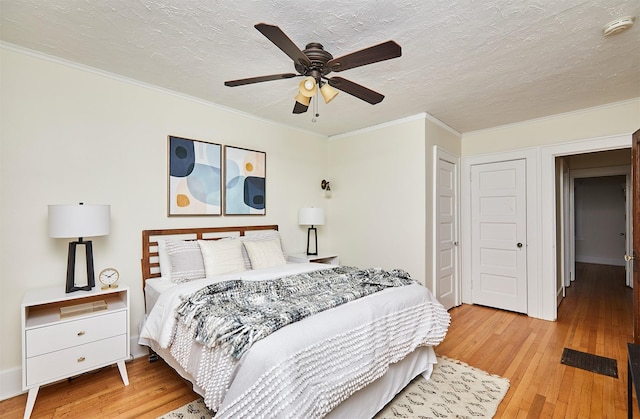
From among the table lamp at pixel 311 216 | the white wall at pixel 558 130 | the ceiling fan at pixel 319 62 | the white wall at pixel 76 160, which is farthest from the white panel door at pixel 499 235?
the white wall at pixel 76 160

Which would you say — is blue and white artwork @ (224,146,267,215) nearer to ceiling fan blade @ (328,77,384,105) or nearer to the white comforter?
the white comforter

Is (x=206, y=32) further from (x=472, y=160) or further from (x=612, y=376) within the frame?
(x=612, y=376)

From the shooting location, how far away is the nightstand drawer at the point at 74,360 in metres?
1.99

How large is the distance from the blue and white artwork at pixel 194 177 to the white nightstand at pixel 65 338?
1.06m

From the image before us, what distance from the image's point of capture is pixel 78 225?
85.1 inches

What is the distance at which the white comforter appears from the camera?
136 cm

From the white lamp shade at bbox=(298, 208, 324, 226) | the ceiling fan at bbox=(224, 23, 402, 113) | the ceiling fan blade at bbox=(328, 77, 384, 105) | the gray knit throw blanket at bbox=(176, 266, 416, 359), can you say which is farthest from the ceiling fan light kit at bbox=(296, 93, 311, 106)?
the white lamp shade at bbox=(298, 208, 324, 226)

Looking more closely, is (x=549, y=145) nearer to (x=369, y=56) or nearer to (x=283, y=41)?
(x=369, y=56)

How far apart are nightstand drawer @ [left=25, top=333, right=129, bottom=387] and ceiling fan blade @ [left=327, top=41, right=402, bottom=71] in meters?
2.57

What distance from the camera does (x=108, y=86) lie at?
2680mm

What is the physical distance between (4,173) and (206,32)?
185cm

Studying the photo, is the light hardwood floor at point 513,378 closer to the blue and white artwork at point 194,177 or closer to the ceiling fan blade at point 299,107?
the blue and white artwork at point 194,177

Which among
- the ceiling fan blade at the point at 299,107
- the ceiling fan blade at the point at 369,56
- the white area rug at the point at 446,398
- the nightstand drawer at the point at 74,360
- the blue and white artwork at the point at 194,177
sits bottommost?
the white area rug at the point at 446,398

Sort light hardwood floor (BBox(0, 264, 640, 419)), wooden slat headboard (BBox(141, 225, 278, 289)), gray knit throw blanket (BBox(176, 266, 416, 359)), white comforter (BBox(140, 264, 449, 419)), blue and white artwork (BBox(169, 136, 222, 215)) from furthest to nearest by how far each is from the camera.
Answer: blue and white artwork (BBox(169, 136, 222, 215)) → wooden slat headboard (BBox(141, 225, 278, 289)) → light hardwood floor (BBox(0, 264, 640, 419)) → gray knit throw blanket (BBox(176, 266, 416, 359)) → white comforter (BBox(140, 264, 449, 419))
